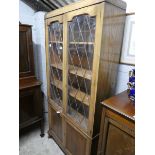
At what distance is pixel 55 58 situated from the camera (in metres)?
1.66

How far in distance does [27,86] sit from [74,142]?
2.98 feet

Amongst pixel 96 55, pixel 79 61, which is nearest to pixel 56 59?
pixel 79 61

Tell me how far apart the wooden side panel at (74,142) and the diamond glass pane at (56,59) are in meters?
0.37

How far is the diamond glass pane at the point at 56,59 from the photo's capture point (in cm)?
150

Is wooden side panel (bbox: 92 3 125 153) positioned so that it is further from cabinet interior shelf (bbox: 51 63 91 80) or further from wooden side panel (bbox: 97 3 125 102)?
cabinet interior shelf (bbox: 51 63 91 80)

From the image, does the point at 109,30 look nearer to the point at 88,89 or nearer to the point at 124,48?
the point at 124,48

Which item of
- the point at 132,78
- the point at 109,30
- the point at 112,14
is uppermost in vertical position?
the point at 112,14

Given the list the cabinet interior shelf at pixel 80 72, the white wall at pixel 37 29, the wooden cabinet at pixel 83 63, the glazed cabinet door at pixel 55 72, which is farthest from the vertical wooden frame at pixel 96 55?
the white wall at pixel 37 29

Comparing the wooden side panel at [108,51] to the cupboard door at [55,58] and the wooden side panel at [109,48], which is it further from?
the cupboard door at [55,58]
